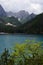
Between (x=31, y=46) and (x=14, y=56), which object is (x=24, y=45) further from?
(x=14, y=56)

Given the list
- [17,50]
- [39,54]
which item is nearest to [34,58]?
[39,54]

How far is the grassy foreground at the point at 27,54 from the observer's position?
6141mm

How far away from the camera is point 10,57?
6.69 meters

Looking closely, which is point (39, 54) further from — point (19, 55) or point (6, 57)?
point (6, 57)

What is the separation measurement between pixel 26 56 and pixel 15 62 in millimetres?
381

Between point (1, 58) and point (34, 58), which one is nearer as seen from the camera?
point (34, 58)

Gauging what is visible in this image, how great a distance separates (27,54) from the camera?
6.46 meters

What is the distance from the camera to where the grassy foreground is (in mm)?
6141

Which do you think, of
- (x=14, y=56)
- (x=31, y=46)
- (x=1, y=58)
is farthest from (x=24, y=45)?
(x=1, y=58)

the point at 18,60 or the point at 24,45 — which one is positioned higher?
the point at 24,45

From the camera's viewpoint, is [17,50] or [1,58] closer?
[17,50]

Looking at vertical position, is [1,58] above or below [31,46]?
below

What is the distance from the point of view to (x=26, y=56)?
654 centimetres

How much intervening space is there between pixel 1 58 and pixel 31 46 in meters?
1.21
